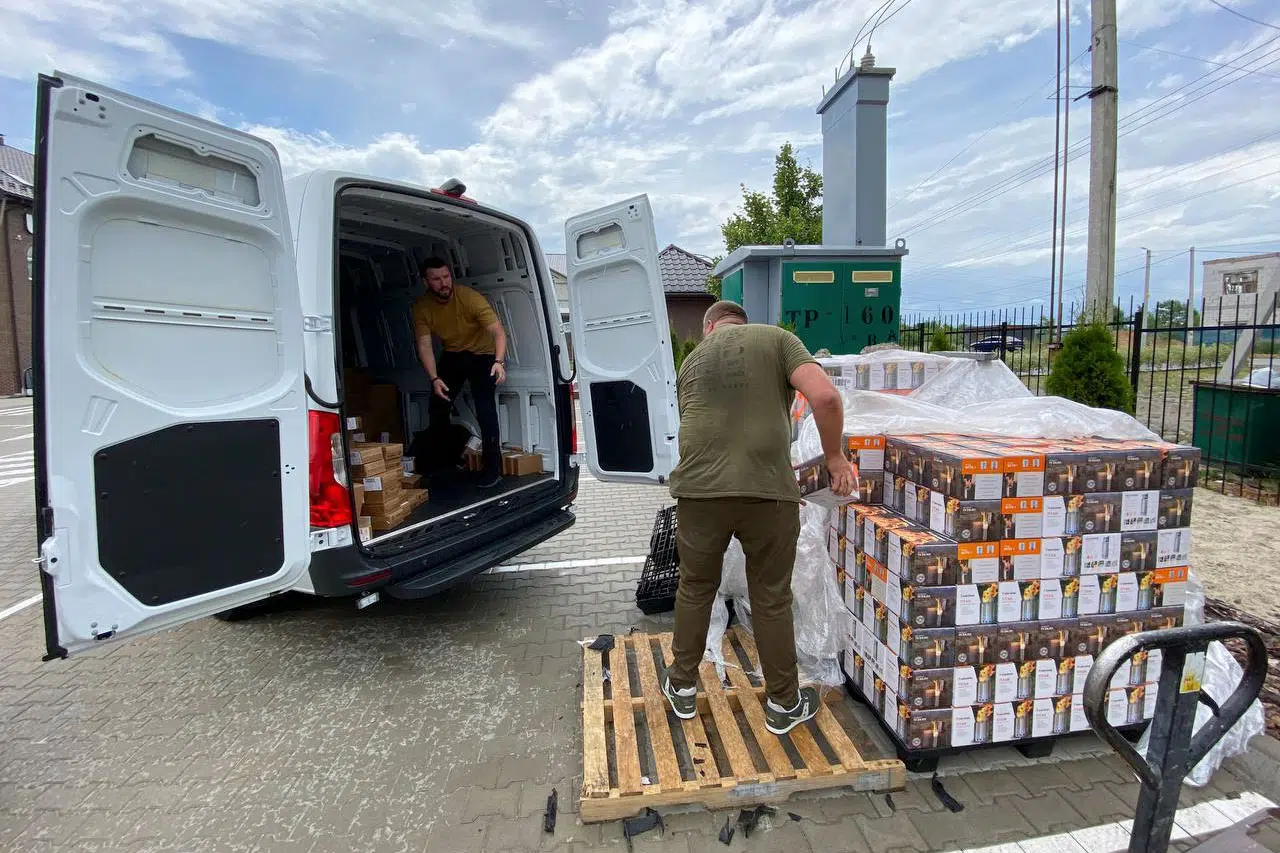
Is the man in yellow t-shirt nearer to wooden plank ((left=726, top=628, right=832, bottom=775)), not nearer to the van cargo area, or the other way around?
the van cargo area

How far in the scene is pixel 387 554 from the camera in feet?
10.1

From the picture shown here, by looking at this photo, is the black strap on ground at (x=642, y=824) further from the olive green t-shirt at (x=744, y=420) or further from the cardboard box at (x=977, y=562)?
the cardboard box at (x=977, y=562)

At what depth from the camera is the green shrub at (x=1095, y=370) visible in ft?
18.9

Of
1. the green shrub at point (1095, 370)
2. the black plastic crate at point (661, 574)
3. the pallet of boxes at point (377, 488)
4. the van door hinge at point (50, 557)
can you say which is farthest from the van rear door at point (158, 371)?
the green shrub at point (1095, 370)

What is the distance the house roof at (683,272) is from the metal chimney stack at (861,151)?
8766 millimetres

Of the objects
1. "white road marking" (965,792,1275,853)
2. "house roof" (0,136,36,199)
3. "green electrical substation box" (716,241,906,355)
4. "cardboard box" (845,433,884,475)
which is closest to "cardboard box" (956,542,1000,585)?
"cardboard box" (845,433,884,475)

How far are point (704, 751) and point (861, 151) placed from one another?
6.96 metres

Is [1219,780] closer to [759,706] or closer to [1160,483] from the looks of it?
[1160,483]

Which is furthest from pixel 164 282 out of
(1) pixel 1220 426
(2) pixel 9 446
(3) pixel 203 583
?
(2) pixel 9 446

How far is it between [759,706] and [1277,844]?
173 centimetres

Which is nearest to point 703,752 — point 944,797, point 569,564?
point 944,797

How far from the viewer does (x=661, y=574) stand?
4.15 m

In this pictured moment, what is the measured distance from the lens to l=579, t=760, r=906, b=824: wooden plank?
2.24 m

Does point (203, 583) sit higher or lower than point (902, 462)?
lower
